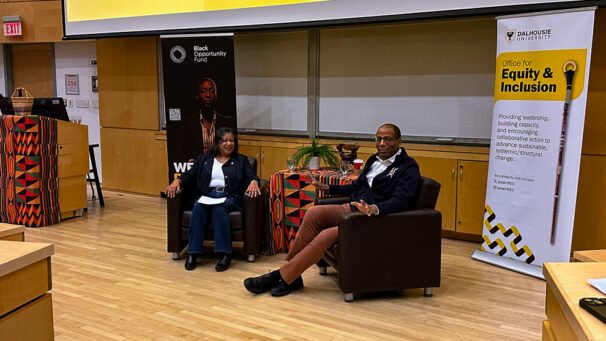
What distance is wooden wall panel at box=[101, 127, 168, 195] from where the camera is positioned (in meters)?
7.55

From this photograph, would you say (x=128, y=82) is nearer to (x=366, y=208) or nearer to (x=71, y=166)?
(x=71, y=166)

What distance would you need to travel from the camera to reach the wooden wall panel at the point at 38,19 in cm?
805

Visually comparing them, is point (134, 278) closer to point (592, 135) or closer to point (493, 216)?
point (493, 216)

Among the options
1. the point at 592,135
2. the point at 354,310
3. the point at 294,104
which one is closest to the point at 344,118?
the point at 294,104

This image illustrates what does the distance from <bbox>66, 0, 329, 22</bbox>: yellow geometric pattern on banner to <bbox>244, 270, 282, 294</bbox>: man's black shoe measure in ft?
9.63

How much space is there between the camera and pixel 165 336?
11.1 feet

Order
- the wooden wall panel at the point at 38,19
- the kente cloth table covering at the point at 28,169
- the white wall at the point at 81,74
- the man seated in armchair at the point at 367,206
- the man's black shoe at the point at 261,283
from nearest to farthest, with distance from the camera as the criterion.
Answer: the man seated in armchair at the point at 367,206, the man's black shoe at the point at 261,283, the kente cloth table covering at the point at 28,169, the wooden wall panel at the point at 38,19, the white wall at the point at 81,74

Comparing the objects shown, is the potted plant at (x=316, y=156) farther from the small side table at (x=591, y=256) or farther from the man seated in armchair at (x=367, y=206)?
the small side table at (x=591, y=256)

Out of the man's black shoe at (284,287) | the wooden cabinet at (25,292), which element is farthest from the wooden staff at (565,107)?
the wooden cabinet at (25,292)

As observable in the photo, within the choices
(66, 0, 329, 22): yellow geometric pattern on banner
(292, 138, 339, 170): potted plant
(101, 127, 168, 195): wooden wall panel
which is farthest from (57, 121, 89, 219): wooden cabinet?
(292, 138, 339, 170): potted plant

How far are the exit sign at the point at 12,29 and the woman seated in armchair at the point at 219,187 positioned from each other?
505cm

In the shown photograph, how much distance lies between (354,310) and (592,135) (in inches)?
103

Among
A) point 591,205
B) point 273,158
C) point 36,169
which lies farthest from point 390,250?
point 36,169

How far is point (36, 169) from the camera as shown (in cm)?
588
